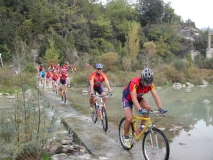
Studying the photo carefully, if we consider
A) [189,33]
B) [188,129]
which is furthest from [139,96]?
[189,33]

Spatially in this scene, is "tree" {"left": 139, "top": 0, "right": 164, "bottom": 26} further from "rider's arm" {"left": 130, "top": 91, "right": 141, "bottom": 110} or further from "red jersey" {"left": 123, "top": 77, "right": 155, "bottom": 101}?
"rider's arm" {"left": 130, "top": 91, "right": 141, "bottom": 110}

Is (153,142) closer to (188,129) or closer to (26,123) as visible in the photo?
(26,123)

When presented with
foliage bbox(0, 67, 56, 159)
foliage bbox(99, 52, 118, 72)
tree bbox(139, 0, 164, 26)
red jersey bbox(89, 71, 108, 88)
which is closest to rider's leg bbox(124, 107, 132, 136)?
foliage bbox(0, 67, 56, 159)

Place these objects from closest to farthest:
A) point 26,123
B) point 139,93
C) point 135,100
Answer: point 26,123 → point 135,100 → point 139,93

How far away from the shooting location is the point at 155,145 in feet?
15.3

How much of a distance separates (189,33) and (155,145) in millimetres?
59789

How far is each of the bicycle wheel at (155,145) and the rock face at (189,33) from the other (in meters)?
58.2

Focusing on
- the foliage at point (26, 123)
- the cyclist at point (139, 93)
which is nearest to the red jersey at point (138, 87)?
the cyclist at point (139, 93)

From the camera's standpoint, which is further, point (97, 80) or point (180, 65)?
point (180, 65)

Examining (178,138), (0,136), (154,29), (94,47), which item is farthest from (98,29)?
(0,136)

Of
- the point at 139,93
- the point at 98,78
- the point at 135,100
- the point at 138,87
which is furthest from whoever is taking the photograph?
the point at 98,78

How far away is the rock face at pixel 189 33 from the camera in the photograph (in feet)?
195

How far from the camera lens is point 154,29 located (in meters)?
54.2

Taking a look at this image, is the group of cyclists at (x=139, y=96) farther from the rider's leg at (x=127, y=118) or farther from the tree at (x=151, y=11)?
the tree at (x=151, y=11)
